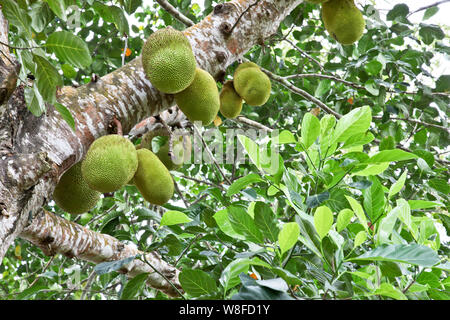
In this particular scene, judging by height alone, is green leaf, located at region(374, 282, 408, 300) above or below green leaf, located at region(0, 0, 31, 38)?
below

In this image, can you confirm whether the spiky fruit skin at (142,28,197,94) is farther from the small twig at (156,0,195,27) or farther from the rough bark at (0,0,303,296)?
the small twig at (156,0,195,27)

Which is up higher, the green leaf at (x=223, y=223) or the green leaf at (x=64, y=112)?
the green leaf at (x=64, y=112)

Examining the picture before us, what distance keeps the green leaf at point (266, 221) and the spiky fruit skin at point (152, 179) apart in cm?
59

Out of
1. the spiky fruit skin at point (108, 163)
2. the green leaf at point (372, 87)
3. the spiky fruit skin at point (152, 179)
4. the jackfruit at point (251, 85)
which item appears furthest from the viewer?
the green leaf at point (372, 87)

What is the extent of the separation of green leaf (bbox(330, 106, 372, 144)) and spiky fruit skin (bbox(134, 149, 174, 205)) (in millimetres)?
586

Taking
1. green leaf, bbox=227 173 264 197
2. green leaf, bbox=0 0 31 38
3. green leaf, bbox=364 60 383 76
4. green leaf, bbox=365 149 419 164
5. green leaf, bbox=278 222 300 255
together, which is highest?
green leaf, bbox=0 0 31 38

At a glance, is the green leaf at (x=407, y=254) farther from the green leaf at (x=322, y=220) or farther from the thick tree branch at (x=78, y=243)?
the thick tree branch at (x=78, y=243)

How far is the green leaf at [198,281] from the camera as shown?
77 centimetres

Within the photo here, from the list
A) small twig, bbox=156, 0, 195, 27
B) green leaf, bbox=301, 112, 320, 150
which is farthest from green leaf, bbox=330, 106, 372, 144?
small twig, bbox=156, 0, 195, 27

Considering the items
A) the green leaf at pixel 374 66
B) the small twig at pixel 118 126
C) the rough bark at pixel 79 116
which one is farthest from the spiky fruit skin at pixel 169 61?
the green leaf at pixel 374 66

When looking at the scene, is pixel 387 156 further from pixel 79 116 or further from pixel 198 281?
pixel 79 116

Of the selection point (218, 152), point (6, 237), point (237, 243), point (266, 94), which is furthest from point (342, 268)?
point (218, 152)

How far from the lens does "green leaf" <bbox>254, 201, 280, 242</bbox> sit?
729mm

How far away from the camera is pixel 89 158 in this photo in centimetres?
103
